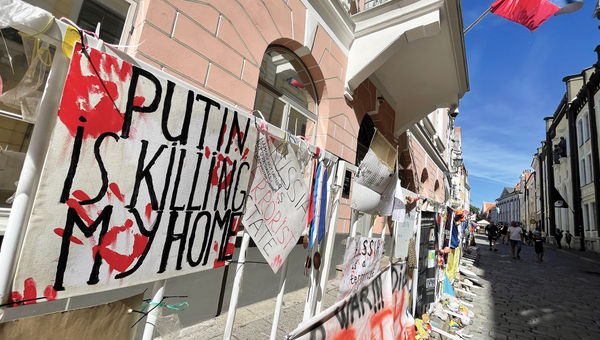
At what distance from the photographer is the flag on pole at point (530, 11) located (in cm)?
469

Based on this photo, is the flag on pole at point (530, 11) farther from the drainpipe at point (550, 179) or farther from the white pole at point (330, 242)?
the drainpipe at point (550, 179)

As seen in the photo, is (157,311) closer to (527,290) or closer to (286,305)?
(286,305)

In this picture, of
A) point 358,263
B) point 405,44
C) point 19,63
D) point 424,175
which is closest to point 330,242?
point 358,263

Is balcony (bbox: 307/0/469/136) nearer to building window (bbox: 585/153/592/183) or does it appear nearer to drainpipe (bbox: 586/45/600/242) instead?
drainpipe (bbox: 586/45/600/242)

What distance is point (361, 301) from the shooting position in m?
1.96

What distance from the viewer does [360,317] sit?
189 centimetres

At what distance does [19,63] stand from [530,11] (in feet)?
23.9

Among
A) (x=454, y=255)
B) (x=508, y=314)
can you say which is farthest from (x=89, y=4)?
(x=454, y=255)

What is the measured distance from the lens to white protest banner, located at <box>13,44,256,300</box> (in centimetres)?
74

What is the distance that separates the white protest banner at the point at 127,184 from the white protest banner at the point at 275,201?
16 centimetres

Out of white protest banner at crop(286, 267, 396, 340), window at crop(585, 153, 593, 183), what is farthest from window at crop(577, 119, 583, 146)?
white protest banner at crop(286, 267, 396, 340)

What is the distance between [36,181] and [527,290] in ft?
28.3

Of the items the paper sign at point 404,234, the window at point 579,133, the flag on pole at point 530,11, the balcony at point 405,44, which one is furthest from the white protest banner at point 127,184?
the window at point 579,133

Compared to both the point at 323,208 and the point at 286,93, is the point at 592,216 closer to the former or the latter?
the point at 286,93
